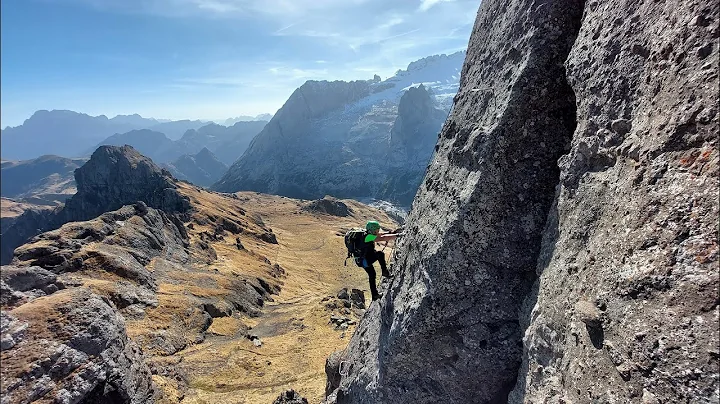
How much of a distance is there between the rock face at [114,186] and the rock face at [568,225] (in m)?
127

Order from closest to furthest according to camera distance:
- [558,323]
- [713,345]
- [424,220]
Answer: [713,345]
[558,323]
[424,220]

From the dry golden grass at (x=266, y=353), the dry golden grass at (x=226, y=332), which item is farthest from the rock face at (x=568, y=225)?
the dry golden grass at (x=266, y=353)

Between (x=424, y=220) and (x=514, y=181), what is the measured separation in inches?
159

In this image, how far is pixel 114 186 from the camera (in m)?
159

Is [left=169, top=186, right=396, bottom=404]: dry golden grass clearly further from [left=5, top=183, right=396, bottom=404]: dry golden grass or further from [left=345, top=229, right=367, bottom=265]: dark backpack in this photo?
[left=345, top=229, right=367, bottom=265]: dark backpack

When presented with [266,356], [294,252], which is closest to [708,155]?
[266,356]

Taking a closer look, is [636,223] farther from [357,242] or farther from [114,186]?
[114,186]

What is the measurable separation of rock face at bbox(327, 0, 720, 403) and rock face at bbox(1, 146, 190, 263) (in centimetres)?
12709

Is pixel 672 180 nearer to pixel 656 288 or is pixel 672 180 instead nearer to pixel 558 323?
pixel 656 288

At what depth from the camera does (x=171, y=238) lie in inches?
2980

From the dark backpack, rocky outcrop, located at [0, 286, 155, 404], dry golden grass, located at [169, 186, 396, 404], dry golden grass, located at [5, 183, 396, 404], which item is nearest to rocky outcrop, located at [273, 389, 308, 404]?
dry golden grass, located at [5, 183, 396, 404]

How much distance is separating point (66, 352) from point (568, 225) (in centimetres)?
1590

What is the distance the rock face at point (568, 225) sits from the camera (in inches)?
264

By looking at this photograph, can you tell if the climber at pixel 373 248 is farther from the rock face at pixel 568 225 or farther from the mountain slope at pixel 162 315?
the mountain slope at pixel 162 315
